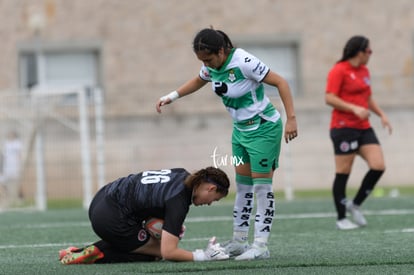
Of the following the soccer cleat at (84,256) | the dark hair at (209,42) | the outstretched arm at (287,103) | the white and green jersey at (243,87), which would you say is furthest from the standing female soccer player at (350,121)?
the soccer cleat at (84,256)

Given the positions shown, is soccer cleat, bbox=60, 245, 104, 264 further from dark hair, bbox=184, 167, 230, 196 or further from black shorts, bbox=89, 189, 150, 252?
dark hair, bbox=184, 167, 230, 196

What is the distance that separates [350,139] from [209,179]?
3511mm

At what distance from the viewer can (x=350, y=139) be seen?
10.5 metres

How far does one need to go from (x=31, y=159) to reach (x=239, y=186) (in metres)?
10.7

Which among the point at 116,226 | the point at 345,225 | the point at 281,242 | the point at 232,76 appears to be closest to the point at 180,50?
the point at 345,225

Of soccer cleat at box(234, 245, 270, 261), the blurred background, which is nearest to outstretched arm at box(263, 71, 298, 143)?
soccer cleat at box(234, 245, 270, 261)

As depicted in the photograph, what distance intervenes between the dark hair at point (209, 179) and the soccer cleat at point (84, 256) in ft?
3.05

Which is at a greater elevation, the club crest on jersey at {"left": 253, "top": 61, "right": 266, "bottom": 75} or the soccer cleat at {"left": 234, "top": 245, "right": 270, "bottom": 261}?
the club crest on jersey at {"left": 253, "top": 61, "right": 266, "bottom": 75}

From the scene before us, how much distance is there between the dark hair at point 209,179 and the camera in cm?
727

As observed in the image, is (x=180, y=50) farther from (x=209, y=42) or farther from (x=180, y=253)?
(x=180, y=253)

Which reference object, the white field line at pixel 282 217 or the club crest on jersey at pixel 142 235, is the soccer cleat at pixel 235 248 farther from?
the white field line at pixel 282 217

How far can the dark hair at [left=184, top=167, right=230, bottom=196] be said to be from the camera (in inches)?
286

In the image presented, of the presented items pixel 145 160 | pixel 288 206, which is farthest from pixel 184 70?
pixel 288 206

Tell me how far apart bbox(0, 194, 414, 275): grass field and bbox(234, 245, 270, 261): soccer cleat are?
0.09 metres
